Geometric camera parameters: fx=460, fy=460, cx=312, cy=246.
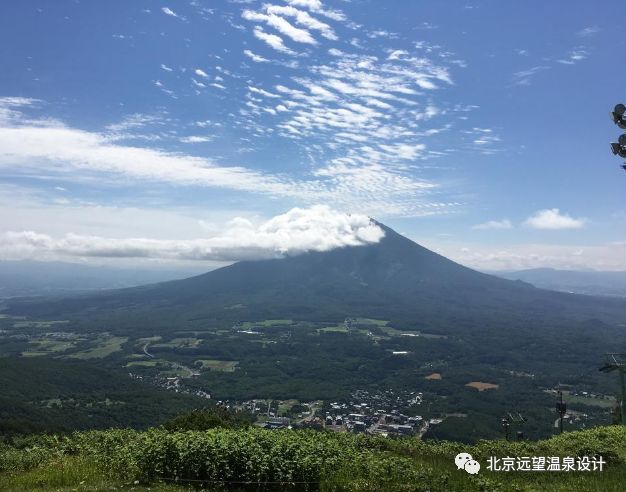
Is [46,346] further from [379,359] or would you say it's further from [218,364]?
[379,359]

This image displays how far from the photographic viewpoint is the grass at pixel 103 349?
13925 centimetres

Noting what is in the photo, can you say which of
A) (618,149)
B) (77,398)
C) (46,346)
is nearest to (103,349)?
(46,346)

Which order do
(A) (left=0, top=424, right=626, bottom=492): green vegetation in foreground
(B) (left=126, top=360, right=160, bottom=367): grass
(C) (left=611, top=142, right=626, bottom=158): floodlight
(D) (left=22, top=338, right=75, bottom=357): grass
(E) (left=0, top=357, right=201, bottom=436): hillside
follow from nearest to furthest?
(C) (left=611, top=142, right=626, bottom=158): floodlight
(A) (left=0, top=424, right=626, bottom=492): green vegetation in foreground
(E) (left=0, top=357, right=201, bottom=436): hillside
(B) (left=126, top=360, right=160, bottom=367): grass
(D) (left=22, top=338, right=75, bottom=357): grass

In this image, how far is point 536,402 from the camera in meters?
93.7

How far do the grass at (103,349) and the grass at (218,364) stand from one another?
29884 millimetres

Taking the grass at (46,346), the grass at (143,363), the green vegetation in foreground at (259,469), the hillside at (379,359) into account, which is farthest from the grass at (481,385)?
the grass at (46,346)

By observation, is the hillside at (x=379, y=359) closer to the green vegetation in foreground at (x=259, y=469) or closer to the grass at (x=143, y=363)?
the grass at (x=143, y=363)

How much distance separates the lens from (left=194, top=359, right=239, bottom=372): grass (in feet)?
427

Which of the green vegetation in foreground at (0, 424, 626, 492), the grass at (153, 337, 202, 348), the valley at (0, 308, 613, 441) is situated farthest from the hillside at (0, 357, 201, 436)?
the green vegetation in foreground at (0, 424, 626, 492)

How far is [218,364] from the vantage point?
137125 mm

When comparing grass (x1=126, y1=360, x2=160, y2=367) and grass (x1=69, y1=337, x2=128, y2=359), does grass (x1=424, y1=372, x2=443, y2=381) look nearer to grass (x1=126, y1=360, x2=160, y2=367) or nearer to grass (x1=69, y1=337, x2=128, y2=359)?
grass (x1=126, y1=360, x2=160, y2=367)

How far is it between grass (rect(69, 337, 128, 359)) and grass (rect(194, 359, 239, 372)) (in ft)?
98.0

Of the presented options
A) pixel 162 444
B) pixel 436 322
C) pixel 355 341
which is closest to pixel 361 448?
pixel 162 444

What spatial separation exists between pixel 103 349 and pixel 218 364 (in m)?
42.6
